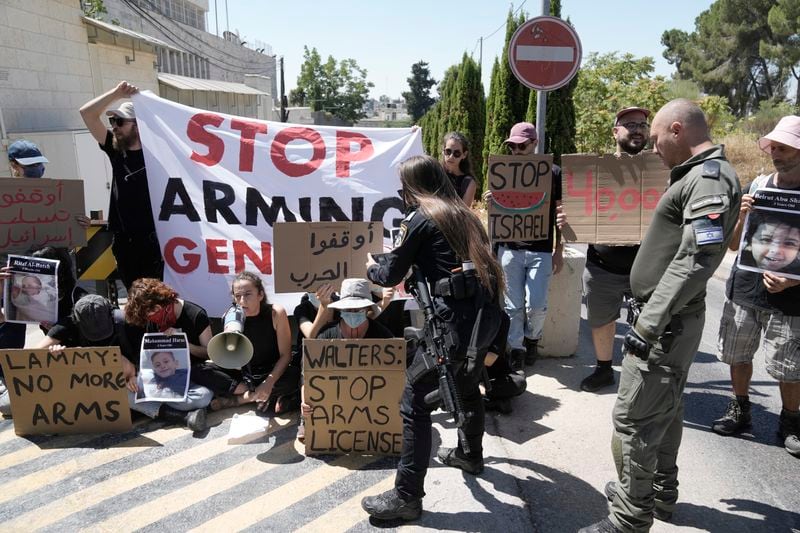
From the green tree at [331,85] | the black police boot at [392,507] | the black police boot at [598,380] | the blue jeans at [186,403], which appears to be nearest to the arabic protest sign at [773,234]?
the black police boot at [598,380]

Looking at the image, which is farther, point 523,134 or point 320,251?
point 523,134

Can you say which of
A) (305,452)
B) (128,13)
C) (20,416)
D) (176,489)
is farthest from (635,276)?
(128,13)

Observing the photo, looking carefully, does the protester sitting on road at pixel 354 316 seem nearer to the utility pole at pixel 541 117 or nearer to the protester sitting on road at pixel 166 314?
the protester sitting on road at pixel 166 314

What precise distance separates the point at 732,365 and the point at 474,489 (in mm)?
1945

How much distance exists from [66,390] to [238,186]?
190 centimetres

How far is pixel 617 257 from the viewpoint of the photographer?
427cm

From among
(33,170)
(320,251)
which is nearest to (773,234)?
(320,251)

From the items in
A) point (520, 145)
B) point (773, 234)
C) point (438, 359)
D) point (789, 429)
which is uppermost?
point (520, 145)

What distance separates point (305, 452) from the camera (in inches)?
143

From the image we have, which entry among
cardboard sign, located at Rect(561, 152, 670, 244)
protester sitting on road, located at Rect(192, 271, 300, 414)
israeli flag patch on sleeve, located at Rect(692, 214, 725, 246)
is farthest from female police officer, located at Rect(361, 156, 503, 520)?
cardboard sign, located at Rect(561, 152, 670, 244)

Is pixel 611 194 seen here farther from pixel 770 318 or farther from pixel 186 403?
pixel 186 403

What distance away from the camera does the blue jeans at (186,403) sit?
3992mm

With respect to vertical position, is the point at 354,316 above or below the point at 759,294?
below

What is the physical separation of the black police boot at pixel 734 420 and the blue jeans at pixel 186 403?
3509 mm
